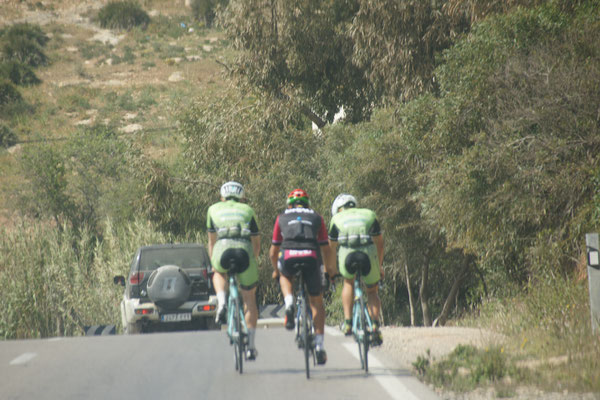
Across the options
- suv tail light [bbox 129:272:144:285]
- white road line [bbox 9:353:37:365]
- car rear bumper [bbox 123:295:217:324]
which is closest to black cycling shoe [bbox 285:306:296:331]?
white road line [bbox 9:353:37:365]

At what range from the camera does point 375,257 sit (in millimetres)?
8516

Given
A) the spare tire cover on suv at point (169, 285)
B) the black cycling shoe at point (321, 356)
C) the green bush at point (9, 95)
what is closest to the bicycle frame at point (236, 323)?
the black cycling shoe at point (321, 356)

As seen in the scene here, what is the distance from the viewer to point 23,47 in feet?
288

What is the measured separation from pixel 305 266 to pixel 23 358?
13.0ft

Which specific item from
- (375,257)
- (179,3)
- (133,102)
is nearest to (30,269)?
(375,257)

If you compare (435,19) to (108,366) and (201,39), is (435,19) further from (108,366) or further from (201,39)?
(201,39)

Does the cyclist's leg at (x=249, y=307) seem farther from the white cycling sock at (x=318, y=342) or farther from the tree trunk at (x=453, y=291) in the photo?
the tree trunk at (x=453, y=291)

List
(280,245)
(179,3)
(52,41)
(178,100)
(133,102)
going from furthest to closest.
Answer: (179,3) < (52,41) < (133,102) < (178,100) < (280,245)

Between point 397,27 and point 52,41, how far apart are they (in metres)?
82.0

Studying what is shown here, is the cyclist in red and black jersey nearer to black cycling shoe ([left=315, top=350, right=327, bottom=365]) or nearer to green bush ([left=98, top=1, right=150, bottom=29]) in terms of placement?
black cycling shoe ([left=315, top=350, right=327, bottom=365])

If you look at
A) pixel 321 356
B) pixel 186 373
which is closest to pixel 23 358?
pixel 186 373

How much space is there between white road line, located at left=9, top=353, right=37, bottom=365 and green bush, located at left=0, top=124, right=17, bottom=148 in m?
57.8

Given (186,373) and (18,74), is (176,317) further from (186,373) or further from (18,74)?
(18,74)

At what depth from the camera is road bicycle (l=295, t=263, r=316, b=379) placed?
24.8ft
